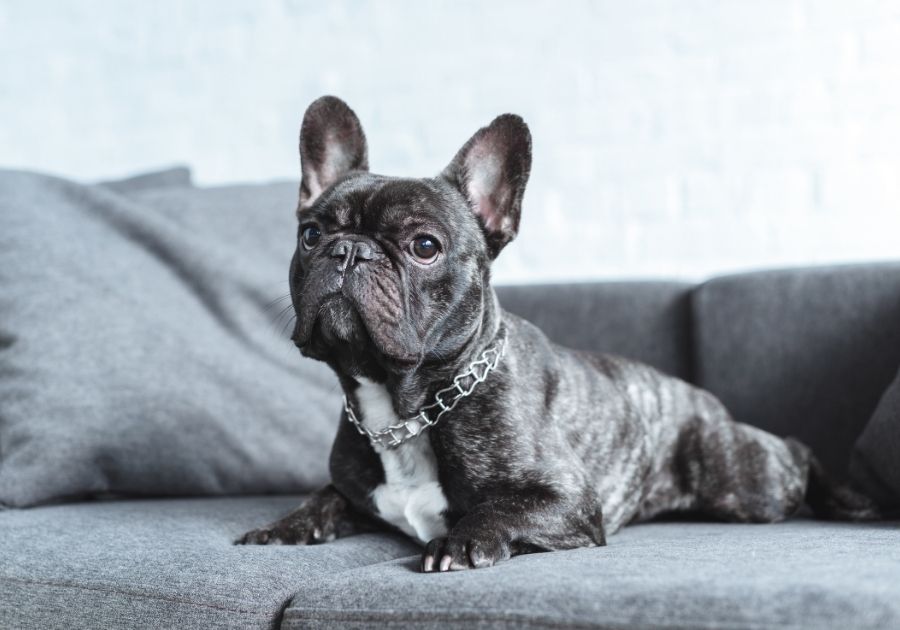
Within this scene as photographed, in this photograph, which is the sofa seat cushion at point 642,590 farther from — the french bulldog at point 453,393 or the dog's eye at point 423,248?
the dog's eye at point 423,248

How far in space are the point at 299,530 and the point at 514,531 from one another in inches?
19.1

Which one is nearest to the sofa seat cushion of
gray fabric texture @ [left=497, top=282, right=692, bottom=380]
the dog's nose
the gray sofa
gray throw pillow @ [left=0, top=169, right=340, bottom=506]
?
the gray sofa

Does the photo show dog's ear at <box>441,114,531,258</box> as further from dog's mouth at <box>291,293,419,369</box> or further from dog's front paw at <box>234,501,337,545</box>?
dog's front paw at <box>234,501,337,545</box>

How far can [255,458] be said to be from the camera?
95.6 inches

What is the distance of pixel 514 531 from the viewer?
1.65 m

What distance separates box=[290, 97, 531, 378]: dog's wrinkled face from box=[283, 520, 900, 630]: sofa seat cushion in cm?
40

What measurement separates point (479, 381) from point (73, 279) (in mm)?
1157

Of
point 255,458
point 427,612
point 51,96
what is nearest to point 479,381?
point 427,612

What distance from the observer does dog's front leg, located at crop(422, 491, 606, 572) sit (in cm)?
154

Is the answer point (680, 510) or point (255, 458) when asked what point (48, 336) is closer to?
point (255, 458)

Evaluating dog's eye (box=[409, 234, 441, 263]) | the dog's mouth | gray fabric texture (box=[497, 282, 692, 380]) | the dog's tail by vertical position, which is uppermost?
dog's eye (box=[409, 234, 441, 263])

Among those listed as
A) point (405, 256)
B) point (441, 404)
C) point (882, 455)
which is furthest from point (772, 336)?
point (405, 256)

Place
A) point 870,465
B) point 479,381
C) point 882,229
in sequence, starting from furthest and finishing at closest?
point 882,229 < point 870,465 < point 479,381

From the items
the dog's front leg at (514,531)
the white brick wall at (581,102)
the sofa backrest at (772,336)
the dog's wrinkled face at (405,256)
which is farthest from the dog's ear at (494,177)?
the white brick wall at (581,102)
